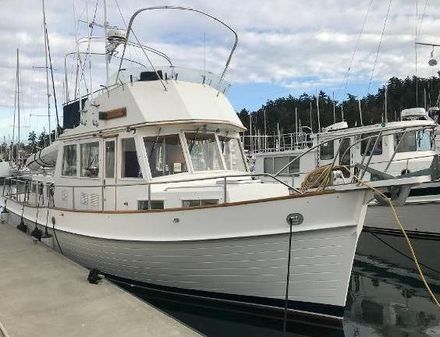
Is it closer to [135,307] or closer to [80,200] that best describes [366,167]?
[135,307]

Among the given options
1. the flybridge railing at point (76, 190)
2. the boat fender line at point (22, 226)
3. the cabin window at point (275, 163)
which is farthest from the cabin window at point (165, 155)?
the cabin window at point (275, 163)

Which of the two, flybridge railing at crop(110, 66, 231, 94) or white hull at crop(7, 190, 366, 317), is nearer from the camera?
white hull at crop(7, 190, 366, 317)

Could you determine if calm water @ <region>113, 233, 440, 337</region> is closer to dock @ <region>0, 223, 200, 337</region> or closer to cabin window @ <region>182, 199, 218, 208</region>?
dock @ <region>0, 223, 200, 337</region>

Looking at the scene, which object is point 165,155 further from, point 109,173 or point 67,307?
point 67,307

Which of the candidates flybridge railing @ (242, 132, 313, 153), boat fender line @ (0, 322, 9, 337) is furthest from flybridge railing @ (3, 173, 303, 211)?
flybridge railing @ (242, 132, 313, 153)

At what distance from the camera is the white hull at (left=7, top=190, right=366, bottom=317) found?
620 cm

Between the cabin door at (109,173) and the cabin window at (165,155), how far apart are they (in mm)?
737

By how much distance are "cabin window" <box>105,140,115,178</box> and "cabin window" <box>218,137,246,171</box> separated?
6.45 ft

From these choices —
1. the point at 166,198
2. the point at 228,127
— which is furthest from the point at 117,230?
the point at 228,127

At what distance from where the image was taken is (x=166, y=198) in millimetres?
7809

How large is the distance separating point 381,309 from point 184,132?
4.46 meters

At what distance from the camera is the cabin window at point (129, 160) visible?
8.54 m

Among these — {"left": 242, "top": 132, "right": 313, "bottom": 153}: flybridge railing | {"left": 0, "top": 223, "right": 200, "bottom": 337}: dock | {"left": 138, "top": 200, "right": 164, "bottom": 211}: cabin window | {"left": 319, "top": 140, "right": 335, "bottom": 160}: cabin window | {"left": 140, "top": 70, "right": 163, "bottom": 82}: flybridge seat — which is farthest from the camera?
{"left": 242, "top": 132, "right": 313, "bottom": 153}: flybridge railing

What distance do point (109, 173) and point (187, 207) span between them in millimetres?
2487
